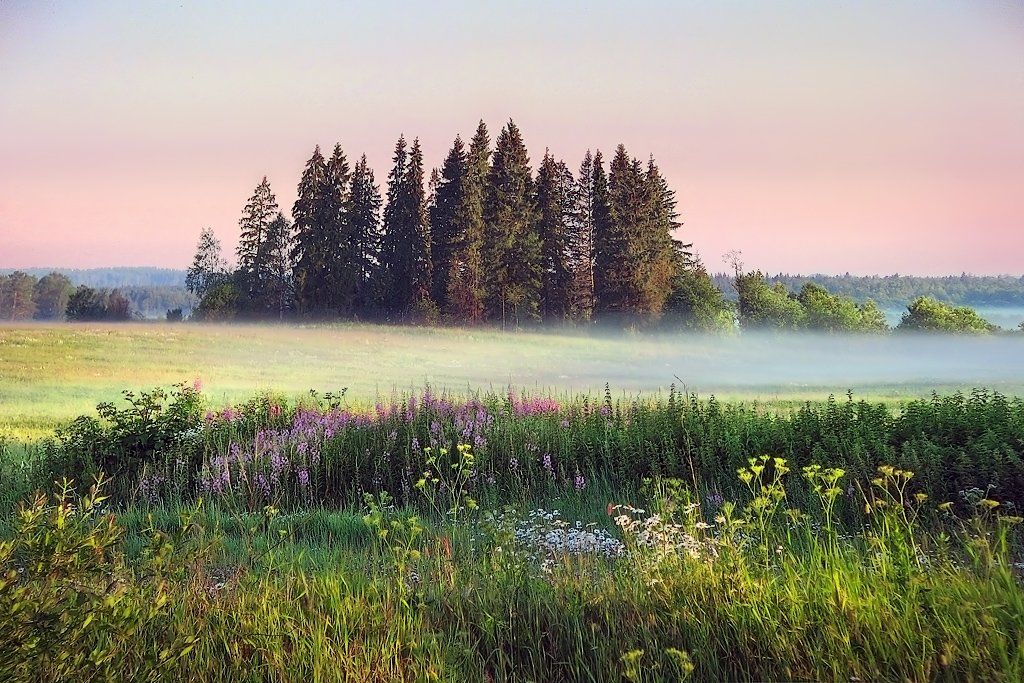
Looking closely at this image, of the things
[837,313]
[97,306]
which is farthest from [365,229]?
[837,313]

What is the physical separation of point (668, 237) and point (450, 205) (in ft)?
8.00

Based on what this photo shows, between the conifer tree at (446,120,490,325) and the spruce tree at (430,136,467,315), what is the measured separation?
0.06 ft

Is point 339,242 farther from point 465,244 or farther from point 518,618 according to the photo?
point 518,618

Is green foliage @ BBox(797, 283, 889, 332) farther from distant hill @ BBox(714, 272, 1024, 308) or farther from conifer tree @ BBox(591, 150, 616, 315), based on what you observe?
conifer tree @ BBox(591, 150, 616, 315)

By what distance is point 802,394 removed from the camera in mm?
8156

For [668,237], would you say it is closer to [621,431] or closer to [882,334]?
[882,334]

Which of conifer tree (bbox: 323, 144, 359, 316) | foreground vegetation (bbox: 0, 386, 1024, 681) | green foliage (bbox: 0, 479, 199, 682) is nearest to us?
green foliage (bbox: 0, 479, 199, 682)

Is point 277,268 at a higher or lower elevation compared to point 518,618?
higher

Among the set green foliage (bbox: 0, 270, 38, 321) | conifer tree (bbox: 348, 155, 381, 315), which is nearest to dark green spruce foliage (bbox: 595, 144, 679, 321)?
conifer tree (bbox: 348, 155, 381, 315)

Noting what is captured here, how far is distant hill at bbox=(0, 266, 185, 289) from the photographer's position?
340 inches

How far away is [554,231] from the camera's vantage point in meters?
8.98

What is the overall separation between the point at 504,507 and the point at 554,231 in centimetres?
555

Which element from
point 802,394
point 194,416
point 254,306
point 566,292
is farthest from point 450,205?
point 802,394

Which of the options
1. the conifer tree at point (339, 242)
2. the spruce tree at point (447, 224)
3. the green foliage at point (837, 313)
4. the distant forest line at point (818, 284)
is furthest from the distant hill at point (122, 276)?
the green foliage at point (837, 313)
